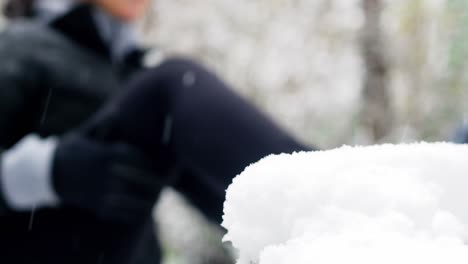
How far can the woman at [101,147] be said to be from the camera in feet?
4.46

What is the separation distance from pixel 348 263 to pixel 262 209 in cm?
8

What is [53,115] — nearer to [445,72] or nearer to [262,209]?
[262,209]

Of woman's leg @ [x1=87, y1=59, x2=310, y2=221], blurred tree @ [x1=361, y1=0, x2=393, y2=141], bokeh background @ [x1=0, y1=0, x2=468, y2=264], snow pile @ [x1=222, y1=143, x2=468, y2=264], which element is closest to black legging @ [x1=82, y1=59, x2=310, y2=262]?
woman's leg @ [x1=87, y1=59, x2=310, y2=221]

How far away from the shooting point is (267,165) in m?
0.35

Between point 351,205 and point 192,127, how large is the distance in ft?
3.41

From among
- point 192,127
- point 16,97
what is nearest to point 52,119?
point 16,97

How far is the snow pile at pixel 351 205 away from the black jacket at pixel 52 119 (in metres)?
1.25

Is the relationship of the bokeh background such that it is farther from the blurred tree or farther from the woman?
the woman

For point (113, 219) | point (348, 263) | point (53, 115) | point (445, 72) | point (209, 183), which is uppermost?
point (445, 72)

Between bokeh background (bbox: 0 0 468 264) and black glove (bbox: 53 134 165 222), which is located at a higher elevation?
bokeh background (bbox: 0 0 468 264)

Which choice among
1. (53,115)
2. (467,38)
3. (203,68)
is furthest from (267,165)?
(467,38)

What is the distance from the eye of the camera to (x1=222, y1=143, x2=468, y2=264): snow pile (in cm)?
30

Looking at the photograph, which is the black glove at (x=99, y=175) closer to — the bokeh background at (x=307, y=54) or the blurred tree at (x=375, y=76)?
the blurred tree at (x=375, y=76)

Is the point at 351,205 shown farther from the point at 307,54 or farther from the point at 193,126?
the point at 307,54
